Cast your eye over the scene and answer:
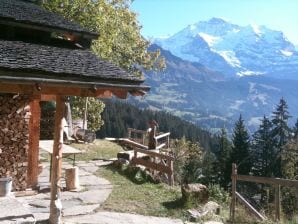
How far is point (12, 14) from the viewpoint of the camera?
38.5ft

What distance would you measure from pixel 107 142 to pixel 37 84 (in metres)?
17.2

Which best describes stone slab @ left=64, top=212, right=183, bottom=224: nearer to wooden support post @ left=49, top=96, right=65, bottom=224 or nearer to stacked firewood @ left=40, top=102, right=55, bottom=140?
wooden support post @ left=49, top=96, right=65, bottom=224

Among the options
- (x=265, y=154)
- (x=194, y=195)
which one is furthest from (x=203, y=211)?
(x=265, y=154)

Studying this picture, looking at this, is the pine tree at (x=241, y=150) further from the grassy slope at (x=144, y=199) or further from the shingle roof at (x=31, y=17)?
the shingle roof at (x=31, y=17)

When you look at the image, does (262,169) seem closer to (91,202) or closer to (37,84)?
(91,202)

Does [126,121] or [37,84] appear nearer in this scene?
[37,84]

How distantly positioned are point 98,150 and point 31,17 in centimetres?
1103

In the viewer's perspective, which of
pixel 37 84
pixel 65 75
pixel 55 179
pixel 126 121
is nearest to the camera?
pixel 37 84

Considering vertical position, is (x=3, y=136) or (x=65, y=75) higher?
(x=65, y=75)

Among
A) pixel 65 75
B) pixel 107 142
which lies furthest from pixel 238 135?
pixel 65 75

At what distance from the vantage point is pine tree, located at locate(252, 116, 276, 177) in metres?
60.0

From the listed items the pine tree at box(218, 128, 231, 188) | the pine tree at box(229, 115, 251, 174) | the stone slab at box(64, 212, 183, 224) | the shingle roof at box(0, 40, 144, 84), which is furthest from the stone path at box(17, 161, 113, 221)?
the pine tree at box(229, 115, 251, 174)

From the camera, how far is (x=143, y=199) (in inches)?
502

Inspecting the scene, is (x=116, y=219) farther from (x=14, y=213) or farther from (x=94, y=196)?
(x=14, y=213)
